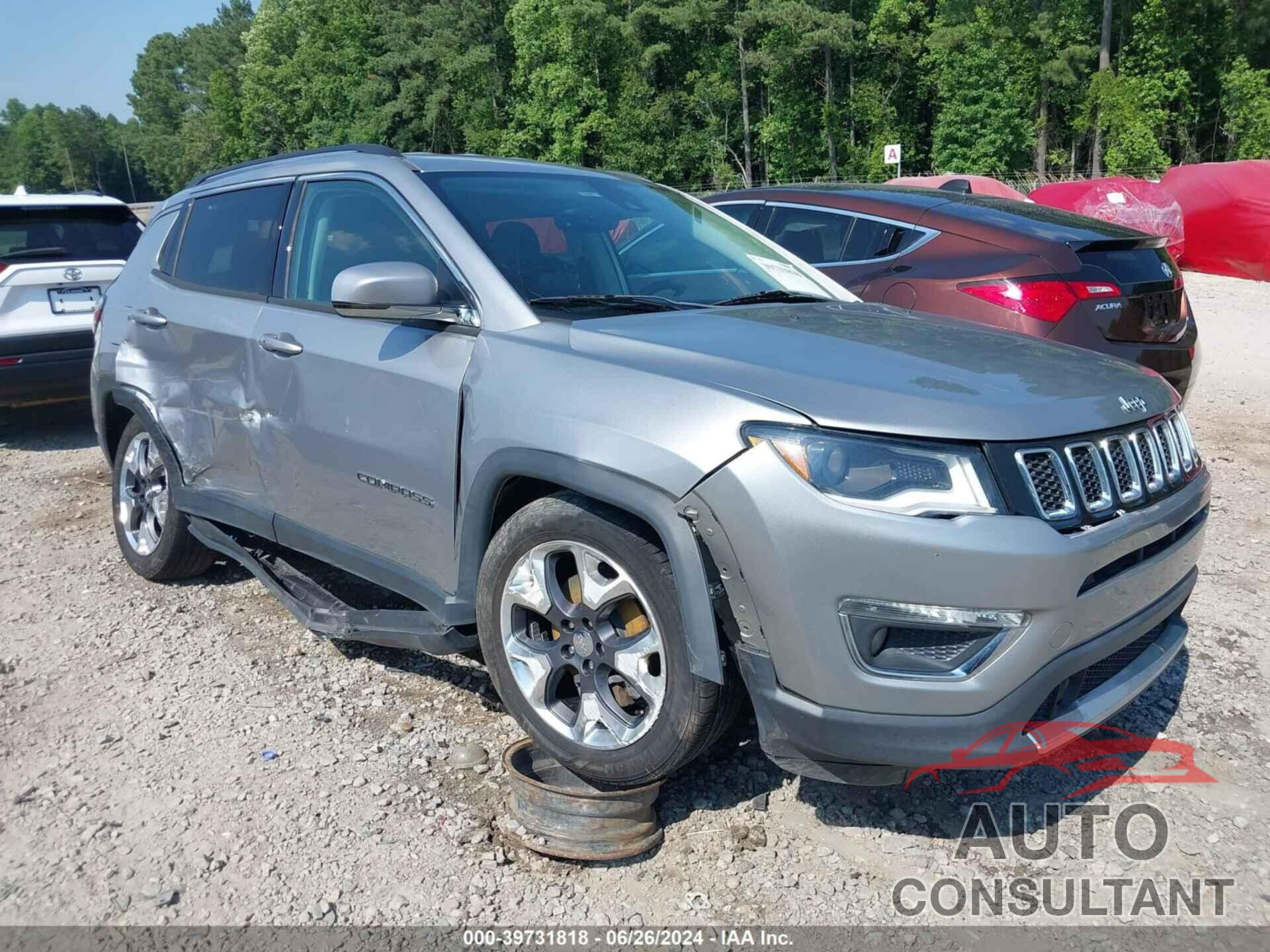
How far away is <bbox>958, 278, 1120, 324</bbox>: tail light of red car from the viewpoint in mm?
5145

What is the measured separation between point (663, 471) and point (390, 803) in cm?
141

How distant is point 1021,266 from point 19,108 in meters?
231

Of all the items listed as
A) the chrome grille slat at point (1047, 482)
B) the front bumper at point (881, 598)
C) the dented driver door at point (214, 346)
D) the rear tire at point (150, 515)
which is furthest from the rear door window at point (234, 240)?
the chrome grille slat at point (1047, 482)

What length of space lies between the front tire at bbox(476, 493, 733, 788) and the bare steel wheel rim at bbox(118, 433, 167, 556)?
2.51 m

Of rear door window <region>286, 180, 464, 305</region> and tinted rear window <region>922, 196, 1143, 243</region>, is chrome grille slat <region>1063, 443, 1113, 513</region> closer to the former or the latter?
rear door window <region>286, 180, 464, 305</region>

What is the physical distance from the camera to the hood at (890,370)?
2387 millimetres

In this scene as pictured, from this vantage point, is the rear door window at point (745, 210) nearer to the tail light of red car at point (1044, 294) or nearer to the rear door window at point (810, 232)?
the rear door window at point (810, 232)

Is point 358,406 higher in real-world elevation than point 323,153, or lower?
lower

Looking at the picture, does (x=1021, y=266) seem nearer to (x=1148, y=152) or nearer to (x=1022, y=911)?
(x=1022, y=911)

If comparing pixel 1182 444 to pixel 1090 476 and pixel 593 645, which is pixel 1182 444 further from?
pixel 593 645

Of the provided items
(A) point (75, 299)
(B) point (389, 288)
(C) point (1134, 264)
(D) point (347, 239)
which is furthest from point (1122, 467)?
(A) point (75, 299)

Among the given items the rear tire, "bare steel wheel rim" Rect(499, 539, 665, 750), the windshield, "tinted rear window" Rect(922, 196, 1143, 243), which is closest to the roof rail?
the windshield

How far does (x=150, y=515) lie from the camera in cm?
490

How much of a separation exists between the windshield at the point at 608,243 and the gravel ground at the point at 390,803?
1.58m
